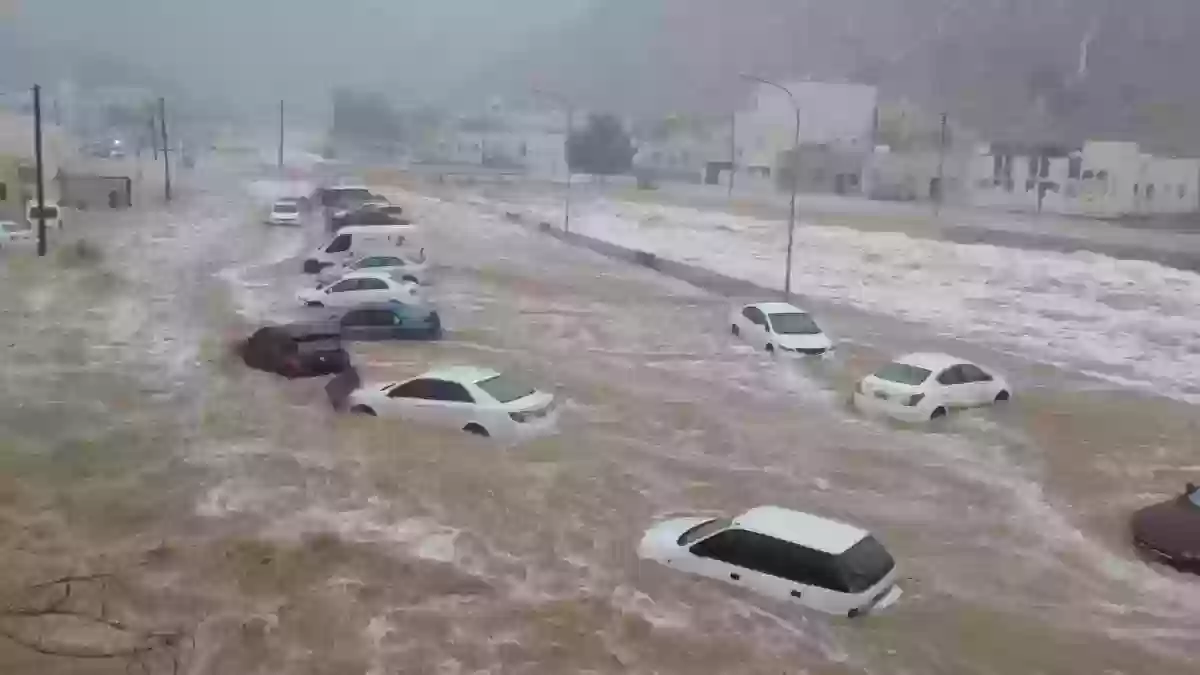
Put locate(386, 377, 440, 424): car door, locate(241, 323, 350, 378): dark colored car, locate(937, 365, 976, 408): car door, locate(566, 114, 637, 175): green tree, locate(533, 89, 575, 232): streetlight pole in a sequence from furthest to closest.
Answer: locate(566, 114, 637, 175): green tree
locate(533, 89, 575, 232): streetlight pole
locate(937, 365, 976, 408): car door
locate(241, 323, 350, 378): dark colored car
locate(386, 377, 440, 424): car door

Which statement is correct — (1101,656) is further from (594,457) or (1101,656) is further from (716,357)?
(716,357)

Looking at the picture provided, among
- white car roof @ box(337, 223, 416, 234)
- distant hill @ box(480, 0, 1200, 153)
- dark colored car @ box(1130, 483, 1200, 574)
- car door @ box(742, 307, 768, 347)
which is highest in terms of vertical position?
distant hill @ box(480, 0, 1200, 153)

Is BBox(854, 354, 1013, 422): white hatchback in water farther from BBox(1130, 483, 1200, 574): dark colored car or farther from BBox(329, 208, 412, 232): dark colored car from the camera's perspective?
BBox(329, 208, 412, 232): dark colored car

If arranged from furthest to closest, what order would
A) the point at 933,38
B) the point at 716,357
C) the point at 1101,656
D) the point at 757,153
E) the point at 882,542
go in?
the point at 757,153, the point at 933,38, the point at 716,357, the point at 882,542, the point at 1101,656

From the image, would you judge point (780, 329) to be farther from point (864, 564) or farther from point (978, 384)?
point (864, 564)

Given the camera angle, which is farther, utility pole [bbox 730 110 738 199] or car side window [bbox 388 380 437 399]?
utility pole [bbox 730 110 738 199]

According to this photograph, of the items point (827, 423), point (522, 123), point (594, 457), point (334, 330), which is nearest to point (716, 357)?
point (827, 423)

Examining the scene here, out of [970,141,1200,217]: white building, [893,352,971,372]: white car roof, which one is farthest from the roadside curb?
[970,141,1200,217]: white building

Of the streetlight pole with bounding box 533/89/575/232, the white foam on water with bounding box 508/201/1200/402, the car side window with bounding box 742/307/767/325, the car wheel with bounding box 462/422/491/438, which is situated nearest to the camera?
the car wheel with bounding box 462/422/491/438
